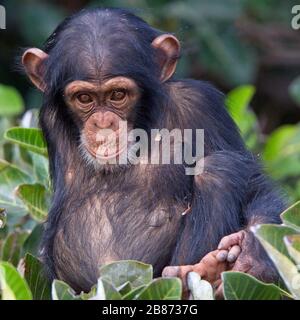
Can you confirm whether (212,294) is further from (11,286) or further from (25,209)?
(25,209)

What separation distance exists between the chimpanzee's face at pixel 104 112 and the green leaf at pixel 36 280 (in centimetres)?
68

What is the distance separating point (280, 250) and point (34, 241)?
2.27 m

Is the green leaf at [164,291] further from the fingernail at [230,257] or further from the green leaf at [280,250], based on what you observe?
the fingernail at [230,257]

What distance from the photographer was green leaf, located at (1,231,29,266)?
5824 mm

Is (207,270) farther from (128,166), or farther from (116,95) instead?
(116,95)

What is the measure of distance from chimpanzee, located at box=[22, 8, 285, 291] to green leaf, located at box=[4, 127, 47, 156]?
190mm

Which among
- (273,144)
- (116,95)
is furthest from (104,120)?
(273,144)

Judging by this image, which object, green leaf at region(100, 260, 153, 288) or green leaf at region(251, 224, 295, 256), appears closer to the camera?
green leaf at region(251, 224, 295, 256)

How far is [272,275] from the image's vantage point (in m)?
4.92

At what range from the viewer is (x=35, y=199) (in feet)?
19.5

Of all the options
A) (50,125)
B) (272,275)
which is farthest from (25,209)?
(272,275)

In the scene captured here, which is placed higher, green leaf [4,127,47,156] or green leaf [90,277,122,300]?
green leaf [4,127,47,156]

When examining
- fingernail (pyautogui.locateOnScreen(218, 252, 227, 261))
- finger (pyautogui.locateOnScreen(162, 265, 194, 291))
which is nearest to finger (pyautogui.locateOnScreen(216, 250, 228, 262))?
fingernail (pyautogui.locateOnScreen(218, 252, 227, 261))

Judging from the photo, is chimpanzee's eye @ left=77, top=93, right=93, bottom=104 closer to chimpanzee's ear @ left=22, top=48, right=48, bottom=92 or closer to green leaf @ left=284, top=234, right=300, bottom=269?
chimpanzee's ear @ left=22, top=48, right=48, bottom=92
